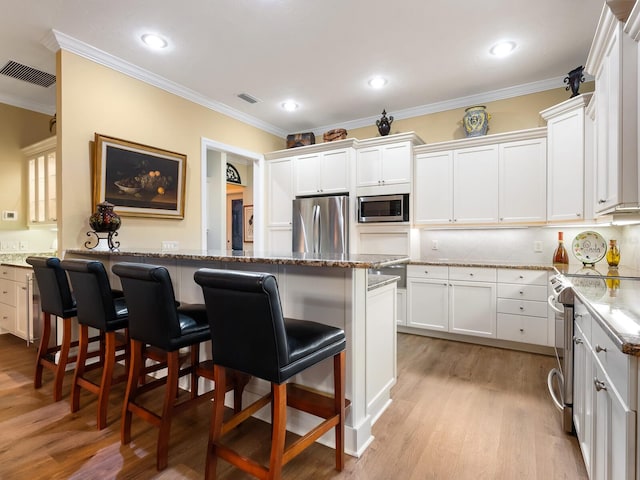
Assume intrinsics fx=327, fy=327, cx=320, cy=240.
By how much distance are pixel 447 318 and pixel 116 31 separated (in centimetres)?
407

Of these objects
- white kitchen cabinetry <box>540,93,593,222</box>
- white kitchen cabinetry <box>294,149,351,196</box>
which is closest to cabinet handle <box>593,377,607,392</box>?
white kitchen cabinetry <box>540,93,593,222</box>

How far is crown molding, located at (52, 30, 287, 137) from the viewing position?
2.73 meters

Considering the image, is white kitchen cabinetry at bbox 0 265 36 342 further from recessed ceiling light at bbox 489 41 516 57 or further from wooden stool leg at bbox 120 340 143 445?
recessed ceiling light at bbox 489 41 516 57

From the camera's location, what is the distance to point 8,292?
12.0 ft

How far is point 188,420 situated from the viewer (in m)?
2.05

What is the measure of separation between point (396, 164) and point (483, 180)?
0.99 meters

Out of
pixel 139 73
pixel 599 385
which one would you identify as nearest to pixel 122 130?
pixel 139 73

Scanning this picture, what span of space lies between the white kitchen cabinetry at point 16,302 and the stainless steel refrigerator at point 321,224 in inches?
116

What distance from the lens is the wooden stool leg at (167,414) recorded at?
A: 162 centimetres

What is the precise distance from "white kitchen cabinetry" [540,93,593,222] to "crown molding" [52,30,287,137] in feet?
11.6

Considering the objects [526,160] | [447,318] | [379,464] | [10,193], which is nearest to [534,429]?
[379,464]

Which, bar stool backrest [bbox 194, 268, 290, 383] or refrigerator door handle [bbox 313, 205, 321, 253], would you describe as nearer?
bar stool backrest [bbox 194, 268, 290, 383]

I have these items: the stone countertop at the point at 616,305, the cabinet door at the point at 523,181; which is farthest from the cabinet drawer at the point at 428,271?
the stone countertop at the point at 616,305

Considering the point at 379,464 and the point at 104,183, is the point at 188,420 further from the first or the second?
the point at 104,183
